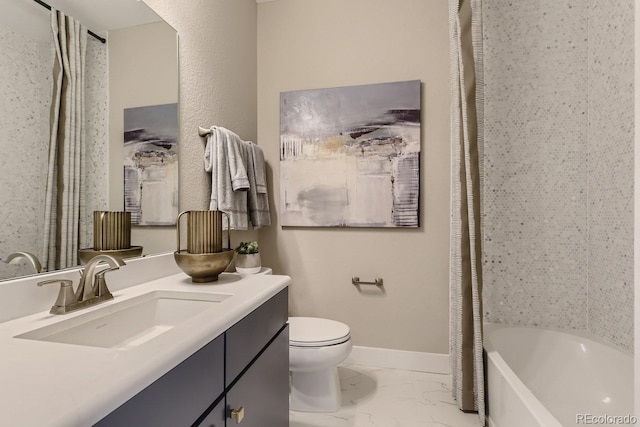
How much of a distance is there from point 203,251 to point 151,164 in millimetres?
453

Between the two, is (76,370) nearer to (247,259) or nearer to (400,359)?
(247,259)

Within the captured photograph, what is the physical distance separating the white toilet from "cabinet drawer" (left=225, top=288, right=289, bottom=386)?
1.42 ft

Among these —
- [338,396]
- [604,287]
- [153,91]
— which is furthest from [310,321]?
[604,287]

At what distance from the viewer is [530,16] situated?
1980mm

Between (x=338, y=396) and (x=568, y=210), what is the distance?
1629 mm

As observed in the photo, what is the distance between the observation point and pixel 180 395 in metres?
0.70

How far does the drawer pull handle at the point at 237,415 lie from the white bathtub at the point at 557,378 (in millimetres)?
965

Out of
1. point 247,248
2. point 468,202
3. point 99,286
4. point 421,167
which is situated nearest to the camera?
point 99,286

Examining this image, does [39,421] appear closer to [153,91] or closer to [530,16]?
[153,91]

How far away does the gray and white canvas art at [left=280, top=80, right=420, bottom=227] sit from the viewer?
7.27ft

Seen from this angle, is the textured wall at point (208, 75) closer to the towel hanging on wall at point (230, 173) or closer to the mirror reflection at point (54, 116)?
the towel hanging on wall at point (230, 173)

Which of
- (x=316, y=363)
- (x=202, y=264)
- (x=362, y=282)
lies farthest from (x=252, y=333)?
(x=362, y=282)

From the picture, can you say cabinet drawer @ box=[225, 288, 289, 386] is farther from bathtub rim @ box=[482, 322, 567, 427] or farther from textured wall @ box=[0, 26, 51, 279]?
bathtub rim @ box=[482, 322, 567, 427]

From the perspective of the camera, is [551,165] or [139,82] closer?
[139,82]
